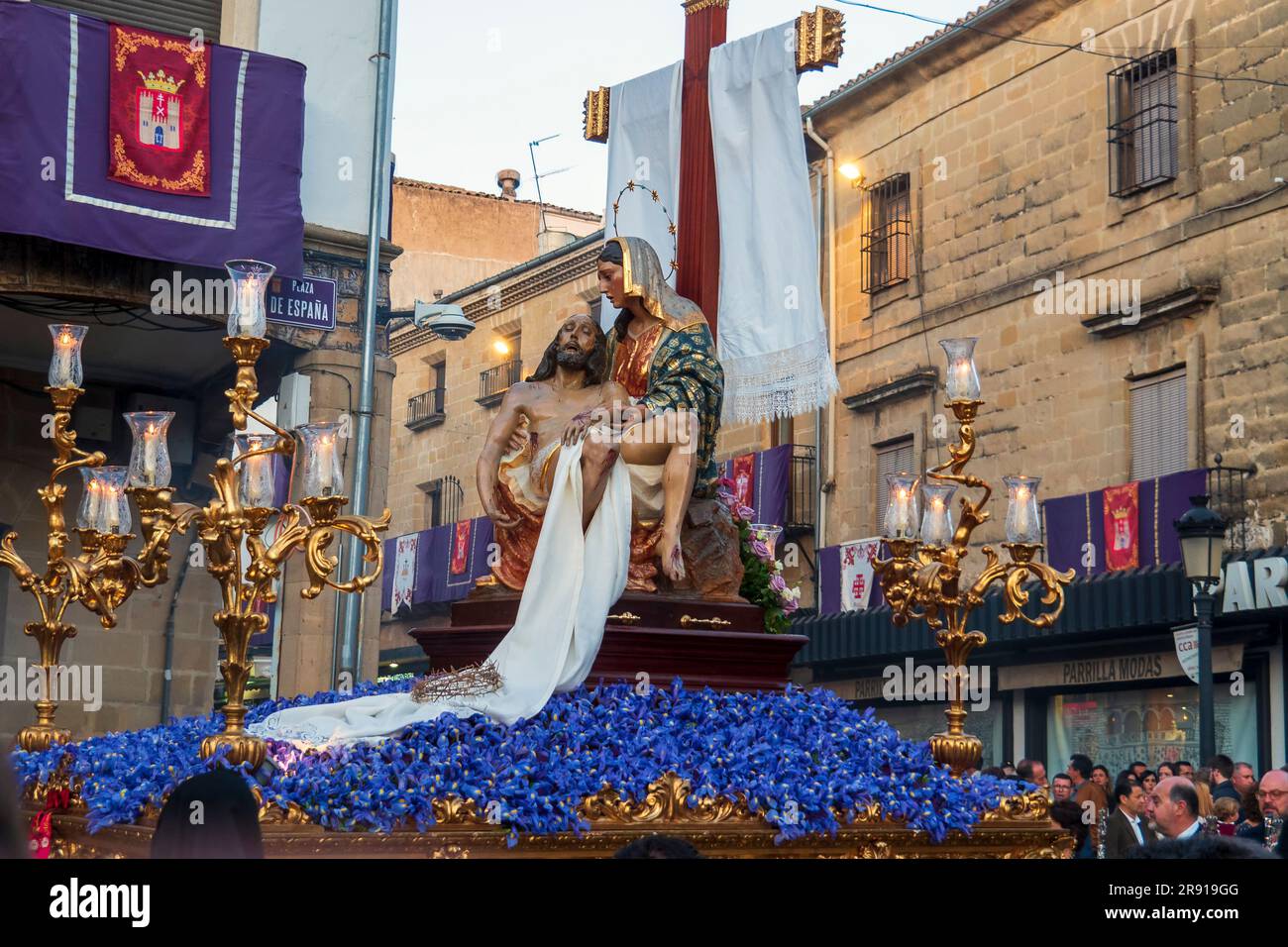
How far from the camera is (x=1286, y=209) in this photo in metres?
17.0

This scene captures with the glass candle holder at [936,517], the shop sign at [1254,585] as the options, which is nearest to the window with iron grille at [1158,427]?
the shop sign at [1254,585]

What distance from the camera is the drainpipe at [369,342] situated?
13703 mm

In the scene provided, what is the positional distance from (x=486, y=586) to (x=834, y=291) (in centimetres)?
1687

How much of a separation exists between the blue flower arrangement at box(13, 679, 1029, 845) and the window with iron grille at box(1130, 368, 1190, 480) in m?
11.4

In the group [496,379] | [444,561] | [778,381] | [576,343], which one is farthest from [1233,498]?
[496,379]

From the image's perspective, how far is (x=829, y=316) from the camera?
2438cm

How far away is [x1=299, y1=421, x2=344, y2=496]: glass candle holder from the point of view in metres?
6.93

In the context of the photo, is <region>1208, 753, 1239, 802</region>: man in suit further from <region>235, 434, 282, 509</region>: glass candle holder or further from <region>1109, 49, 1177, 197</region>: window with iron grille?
<region>1109, 49, 1177, 197</region>: window with iron grille

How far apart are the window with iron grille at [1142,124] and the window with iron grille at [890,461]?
4778 millimetres

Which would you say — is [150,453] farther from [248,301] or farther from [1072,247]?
[1072,247]

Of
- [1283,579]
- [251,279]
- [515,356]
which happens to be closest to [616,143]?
[251,279]

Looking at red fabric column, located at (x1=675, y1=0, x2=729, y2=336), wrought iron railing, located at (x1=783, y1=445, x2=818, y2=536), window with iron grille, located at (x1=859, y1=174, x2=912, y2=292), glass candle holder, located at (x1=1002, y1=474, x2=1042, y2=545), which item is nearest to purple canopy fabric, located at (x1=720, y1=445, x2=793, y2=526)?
wrought iron railing, located at (x1=783, y1=445, x2=818, y2=536)

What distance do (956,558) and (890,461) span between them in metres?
15.3
